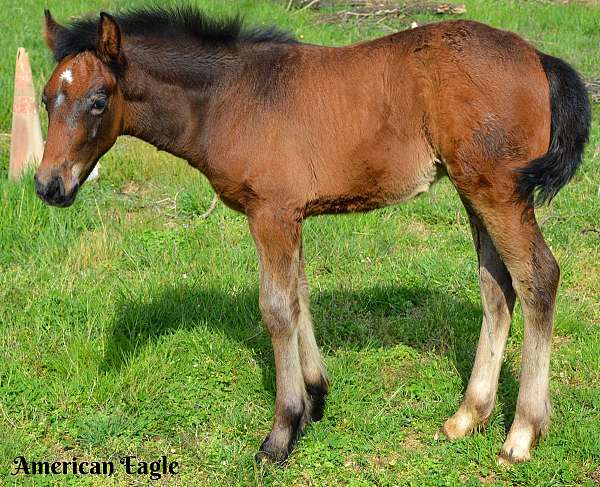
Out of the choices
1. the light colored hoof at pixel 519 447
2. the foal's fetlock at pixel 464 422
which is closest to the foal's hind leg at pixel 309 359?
the foal's fetlock at pixel 464 422

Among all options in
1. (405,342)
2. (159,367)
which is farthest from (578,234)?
(159,367)

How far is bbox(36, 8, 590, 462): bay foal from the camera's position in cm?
377

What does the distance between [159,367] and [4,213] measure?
240 centimetres

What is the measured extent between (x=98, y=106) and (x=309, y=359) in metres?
1.86

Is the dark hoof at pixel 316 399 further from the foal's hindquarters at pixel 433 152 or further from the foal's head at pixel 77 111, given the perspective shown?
the foal's head at pixel 77 111

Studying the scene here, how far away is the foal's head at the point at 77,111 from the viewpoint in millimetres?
3744

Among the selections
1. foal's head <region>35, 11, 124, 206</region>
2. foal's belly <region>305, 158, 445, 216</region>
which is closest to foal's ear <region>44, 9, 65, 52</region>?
foal's head <region>35, 11, 124, 206</region>

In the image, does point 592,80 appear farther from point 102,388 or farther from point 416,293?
point 102,388

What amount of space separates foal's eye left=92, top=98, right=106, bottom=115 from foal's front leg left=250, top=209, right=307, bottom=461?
0.90m

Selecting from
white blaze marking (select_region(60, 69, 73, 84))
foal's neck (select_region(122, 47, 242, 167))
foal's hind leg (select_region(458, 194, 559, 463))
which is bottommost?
Result: foal's hind leg (select_region(458, 194, 559, 463))

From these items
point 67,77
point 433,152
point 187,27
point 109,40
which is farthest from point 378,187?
point 67,77

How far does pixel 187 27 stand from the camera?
4.22m

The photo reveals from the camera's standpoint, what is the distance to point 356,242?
6355 mm

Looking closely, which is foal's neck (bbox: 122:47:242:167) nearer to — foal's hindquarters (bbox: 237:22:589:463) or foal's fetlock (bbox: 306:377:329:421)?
foal's hindquarters (bbox: 237:22:589:463)
